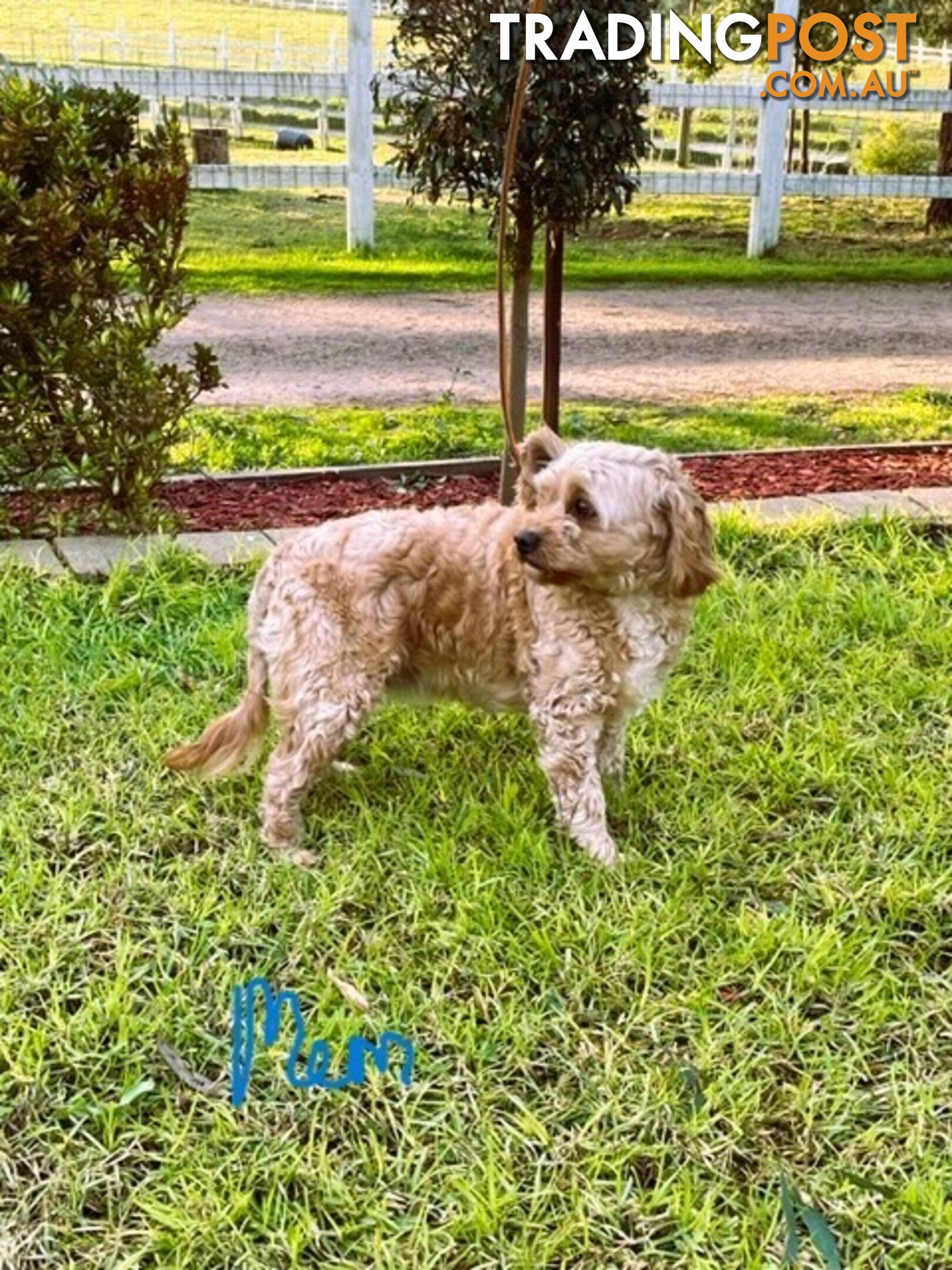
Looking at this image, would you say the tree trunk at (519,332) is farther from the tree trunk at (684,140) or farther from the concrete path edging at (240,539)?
the tree trunk at (684,140)

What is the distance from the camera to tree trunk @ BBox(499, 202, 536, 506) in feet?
17.7

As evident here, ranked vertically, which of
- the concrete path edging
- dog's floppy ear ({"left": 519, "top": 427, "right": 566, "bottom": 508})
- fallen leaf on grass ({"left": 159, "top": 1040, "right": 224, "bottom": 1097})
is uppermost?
dog's floppy ear ({"left": 519, "top": 427, "right": 566, "bottom": 508})

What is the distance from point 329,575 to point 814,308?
29.5 feet

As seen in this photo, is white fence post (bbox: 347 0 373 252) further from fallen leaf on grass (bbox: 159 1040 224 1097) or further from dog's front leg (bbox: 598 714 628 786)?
fallen leaf on grass (bbox: 159 1040 224 1097)

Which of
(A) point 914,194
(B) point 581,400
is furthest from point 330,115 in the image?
(B) point 581,400

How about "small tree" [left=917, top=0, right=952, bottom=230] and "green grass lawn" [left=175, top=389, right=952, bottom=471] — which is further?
"small tree" [left=917, top=0, right=952, bottom=230]

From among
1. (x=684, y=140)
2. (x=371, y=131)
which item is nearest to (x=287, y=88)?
(x=371, y=131)

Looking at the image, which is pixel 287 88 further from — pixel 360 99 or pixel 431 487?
pixel 431 487

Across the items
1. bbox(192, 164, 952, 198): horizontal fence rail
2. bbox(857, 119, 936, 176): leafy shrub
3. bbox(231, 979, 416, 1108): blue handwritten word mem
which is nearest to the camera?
bbox(231, 979, 416, 1108): blue handwritten word mem

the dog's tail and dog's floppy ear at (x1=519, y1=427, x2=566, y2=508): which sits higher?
dog's floppy ear at (x1=519, y1=427, x2=566, y2=508)

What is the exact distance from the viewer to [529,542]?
3176 mm

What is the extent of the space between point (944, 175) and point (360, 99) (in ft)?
22.8

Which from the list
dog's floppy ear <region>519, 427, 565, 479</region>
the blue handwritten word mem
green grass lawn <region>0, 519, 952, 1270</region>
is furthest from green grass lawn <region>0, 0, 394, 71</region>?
the blue handwritten word mem

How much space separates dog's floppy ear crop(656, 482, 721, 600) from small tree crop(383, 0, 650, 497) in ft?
7.55
